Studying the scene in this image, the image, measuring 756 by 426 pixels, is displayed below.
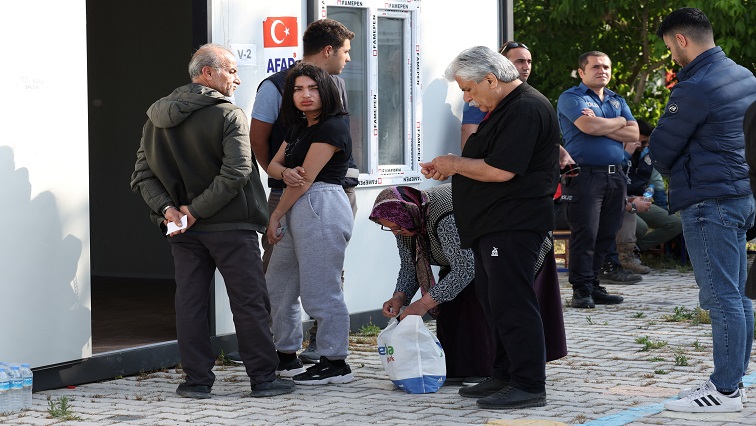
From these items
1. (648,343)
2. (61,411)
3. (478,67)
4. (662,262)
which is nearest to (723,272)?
(478,67)

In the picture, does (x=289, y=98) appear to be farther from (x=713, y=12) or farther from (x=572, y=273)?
(x=713, y=12)

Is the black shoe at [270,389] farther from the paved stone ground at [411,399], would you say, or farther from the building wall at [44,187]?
the building wall at [44,187]

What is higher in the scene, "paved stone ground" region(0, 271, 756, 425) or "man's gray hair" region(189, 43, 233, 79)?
"man's gray hair" region(189, 43, 233, 79)

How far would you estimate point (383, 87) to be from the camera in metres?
9.21

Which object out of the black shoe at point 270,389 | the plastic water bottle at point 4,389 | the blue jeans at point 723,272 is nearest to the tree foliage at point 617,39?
the blue jeans at point 723,272

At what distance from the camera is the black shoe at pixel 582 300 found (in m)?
10.5

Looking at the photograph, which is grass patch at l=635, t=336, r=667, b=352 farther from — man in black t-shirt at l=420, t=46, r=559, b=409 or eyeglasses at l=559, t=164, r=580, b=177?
man in black t-shirt at l=420, t=46, r=559, b=409

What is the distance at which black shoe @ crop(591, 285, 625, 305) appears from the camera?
35.0 feet

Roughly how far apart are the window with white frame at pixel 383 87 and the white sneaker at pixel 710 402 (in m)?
3.47

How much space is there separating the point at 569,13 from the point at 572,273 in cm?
713

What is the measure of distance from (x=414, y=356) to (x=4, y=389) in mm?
2142

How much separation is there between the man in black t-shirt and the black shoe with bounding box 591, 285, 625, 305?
180 inches

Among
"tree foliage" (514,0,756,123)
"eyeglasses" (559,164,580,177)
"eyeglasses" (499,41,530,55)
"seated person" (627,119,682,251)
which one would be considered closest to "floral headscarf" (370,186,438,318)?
"eyeglasses" (499,41,530,55)

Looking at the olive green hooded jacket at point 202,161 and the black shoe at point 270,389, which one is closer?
the olive green hooded jacket at point 202,161
